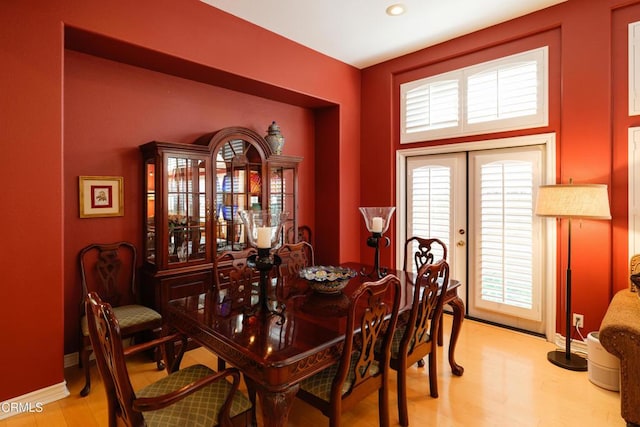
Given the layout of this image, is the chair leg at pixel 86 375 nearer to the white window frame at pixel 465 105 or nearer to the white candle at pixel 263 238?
the white candle at pixel 263 238

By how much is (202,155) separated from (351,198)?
2.07 meters

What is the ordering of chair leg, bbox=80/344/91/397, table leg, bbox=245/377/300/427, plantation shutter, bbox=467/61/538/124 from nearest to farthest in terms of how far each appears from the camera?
table leg, bbox=245/377/300/427, chair leg, bbox=80/344/91/397, plantation shutter, bbox=467/61/538/124

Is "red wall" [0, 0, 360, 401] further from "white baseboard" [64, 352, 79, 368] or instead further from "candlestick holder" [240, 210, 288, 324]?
"candlestick holder" [240, 210, 288, 324]

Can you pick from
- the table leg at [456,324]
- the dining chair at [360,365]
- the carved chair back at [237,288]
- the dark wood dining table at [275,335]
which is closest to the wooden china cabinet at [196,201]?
the carved chair back at [237,288]

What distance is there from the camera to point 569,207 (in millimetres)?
2650

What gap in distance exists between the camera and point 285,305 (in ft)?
6.86

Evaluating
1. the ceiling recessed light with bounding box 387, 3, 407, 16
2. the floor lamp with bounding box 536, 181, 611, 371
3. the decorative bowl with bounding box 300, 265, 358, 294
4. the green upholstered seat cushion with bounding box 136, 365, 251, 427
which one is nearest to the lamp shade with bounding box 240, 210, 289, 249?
the decorative bowl with bounding box 300, 265, 358, 294

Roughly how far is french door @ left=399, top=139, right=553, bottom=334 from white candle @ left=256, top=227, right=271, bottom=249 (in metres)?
2.73

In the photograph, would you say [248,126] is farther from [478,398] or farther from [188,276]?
[478,398]

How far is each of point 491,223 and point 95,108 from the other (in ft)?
12.9

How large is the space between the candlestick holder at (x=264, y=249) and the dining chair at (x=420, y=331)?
769 mm

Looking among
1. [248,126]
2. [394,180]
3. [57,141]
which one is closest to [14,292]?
[57,141]

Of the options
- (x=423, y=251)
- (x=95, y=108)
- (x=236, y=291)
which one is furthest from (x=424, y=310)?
(x=95, y=108)

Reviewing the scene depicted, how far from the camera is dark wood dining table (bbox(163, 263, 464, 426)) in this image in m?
1.44
